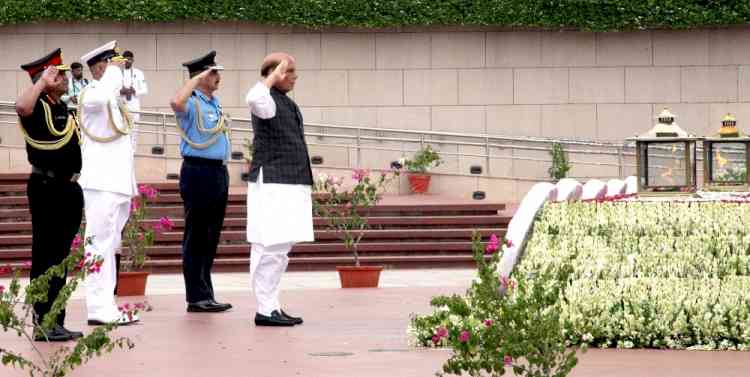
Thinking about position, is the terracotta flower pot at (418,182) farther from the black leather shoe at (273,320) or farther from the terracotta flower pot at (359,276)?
the black leather shoe at (273,320)

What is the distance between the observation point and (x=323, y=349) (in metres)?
9.54

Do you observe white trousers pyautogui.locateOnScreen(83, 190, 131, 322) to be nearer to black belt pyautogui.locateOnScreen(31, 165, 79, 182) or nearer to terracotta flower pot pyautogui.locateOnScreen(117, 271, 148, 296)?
black belt pyautogui.locateOnScreen(31, 165, 79, 182)

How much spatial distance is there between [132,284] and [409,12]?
42.7 feet

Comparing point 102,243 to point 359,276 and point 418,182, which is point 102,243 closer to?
point 359,276

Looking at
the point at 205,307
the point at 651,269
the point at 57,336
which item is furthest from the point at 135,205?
the point at 651,269

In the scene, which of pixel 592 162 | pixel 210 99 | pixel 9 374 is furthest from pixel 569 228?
pixel 592 162

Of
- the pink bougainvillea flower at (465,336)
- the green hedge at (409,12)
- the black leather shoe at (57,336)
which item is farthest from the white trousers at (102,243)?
the green hedge at (409,12)

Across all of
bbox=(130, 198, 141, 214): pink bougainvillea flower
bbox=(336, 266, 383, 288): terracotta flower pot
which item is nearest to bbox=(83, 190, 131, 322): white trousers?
bbox=(130, 198, 141, 214): pink bougainvillea flower

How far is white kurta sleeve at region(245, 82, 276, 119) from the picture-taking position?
35.5 ft

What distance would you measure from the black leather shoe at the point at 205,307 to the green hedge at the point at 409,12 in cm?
1405

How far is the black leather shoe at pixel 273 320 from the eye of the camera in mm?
10930

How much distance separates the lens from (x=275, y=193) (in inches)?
434

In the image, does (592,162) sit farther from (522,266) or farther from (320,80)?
(522,266)

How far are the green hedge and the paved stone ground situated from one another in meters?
12.7
